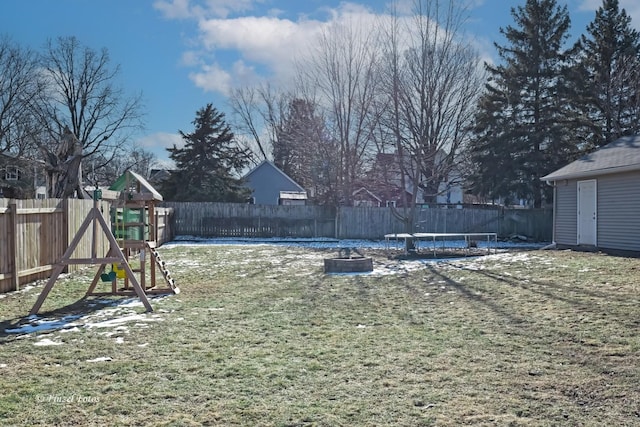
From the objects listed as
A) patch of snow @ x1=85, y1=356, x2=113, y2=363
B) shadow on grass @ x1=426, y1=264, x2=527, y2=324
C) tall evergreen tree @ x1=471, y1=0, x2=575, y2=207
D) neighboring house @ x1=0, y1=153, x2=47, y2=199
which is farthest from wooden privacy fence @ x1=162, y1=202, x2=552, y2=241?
patch of snow @ x1=85, y1=356, x2=113, y2=363

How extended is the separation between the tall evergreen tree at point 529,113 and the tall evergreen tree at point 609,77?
122 cm

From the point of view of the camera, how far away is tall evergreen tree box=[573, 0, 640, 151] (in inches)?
901

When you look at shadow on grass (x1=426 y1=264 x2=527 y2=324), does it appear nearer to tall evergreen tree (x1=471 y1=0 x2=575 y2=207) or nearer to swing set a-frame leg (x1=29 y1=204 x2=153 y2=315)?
swing set a-frame leg (x1=29 y1=204 x2=153 y2=315)

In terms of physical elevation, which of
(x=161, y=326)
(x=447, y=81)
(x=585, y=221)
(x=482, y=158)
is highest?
(x=447, y=81)

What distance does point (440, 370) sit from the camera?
4.04 m

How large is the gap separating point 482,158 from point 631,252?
12243 mm

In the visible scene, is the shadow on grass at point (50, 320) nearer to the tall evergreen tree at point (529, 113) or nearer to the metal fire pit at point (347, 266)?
the metal fire pit at point (347, 266)

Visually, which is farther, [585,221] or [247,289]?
[585,221]

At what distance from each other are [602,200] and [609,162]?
1083 mm

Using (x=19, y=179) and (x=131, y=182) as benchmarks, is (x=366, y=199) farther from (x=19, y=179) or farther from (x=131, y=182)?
(x=131, y=182)

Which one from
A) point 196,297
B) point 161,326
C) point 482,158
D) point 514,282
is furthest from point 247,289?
point 482,158

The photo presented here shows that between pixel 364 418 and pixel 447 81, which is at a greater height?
pixel 447 81

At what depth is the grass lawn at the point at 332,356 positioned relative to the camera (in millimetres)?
3219

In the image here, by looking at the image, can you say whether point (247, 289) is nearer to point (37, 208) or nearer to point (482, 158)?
point (37, 208)
